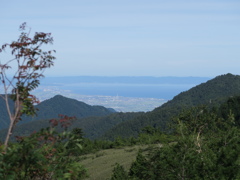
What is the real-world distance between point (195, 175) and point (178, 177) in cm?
120

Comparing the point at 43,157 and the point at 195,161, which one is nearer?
the point at 43,157

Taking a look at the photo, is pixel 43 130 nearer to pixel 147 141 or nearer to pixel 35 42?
pixel 35 42

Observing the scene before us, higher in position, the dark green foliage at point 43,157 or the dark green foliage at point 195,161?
the dark green foliage at point 43,157

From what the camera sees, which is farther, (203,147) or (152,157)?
(152,157)

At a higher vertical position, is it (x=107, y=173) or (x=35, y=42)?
(x=35, y=42)

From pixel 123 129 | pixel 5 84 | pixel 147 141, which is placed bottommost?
pixel 123 129

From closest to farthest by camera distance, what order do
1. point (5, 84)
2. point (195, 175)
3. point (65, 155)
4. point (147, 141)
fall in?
point (65, 155), point (5, 84), point (195, 175), point (147, 141)

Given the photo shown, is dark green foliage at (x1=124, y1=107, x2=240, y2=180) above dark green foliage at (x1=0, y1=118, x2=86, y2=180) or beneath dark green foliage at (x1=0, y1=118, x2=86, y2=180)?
beneath

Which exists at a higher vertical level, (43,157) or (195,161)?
(43,157)

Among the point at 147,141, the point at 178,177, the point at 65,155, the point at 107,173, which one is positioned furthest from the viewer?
the point at 147,141

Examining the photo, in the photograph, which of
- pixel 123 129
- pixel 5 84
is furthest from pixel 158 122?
pixel 5 84

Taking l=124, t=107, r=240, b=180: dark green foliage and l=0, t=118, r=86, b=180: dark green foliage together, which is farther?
l=124, t=107, r=240, b=180: dark green foliage

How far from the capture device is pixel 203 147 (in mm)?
16656

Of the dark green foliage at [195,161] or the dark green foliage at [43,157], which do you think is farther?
the dark green foliage at [195,161]
